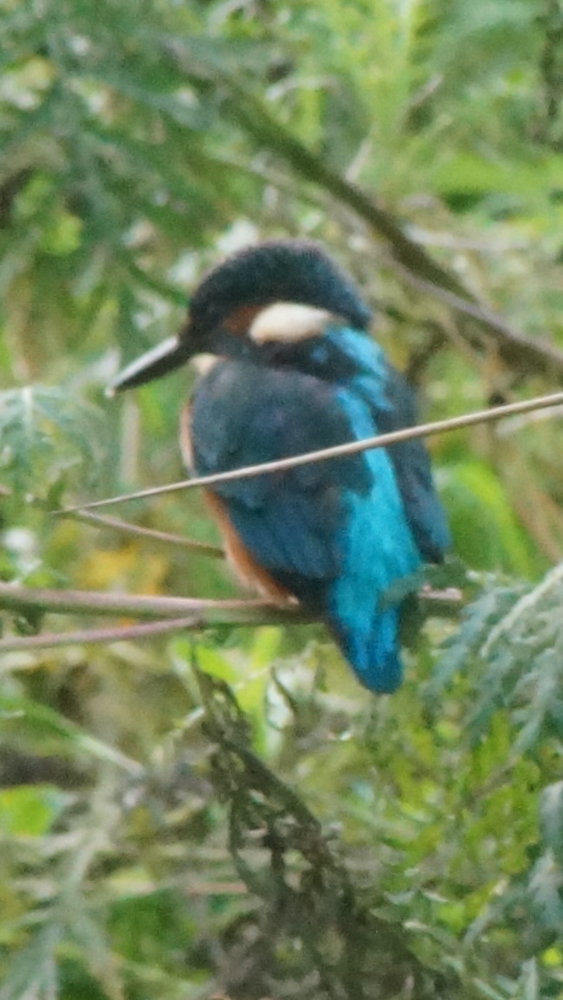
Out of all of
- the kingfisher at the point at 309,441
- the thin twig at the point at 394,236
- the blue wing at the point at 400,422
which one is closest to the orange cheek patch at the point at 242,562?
the kingfisher at the point at 309,441

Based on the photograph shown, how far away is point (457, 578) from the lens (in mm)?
1000

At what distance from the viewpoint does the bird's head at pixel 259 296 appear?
1.61 meters

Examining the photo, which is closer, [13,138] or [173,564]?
[13,138]

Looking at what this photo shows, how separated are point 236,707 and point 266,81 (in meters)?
1.33

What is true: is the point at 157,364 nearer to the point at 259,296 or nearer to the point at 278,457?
the point at 259,296

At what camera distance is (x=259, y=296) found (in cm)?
163

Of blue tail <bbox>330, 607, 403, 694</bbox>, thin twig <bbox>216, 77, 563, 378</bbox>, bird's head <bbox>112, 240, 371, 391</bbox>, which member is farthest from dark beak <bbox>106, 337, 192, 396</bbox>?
blue tail <bbox>330, 607, 403, 694</bbox>

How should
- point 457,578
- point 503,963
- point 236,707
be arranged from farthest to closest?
point 503,963 < point 236,707 < point 457,578

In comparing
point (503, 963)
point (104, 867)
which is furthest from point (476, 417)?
point (104, 867)

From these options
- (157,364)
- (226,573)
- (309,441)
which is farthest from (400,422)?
(226,573)

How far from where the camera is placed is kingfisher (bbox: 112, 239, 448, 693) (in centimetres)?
127

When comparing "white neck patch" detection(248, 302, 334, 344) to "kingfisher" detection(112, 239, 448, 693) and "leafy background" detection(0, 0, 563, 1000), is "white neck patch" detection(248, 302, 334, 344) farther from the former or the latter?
"leafy background" detection(0, 0, 563, 1000)

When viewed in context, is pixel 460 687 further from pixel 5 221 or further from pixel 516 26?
pixel 5 221

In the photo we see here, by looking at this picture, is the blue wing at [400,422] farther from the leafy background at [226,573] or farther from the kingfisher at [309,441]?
the leafy background at [226,573]
